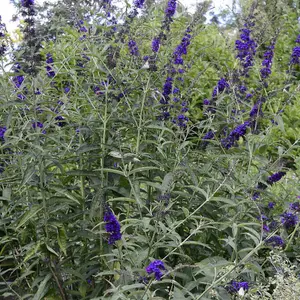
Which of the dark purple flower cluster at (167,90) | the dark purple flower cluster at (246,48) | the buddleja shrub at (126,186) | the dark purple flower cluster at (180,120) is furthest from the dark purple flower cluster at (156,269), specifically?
the dark purple flower cluster at (246,48)

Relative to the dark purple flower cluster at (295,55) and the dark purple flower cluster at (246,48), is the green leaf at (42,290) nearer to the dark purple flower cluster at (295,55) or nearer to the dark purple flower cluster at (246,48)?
the dark purple flower cluster at (246,48)

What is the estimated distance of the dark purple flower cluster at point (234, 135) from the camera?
11.7ft

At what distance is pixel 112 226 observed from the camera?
263cm

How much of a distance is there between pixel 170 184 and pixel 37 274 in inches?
45.5

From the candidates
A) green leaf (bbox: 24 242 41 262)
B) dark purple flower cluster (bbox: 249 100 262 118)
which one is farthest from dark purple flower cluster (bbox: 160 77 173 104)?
green leaf (bbox: 24 242 41 262)

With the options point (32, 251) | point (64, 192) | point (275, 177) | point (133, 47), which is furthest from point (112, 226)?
point (133, 47)

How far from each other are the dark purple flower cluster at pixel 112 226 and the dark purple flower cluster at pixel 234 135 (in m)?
1.24

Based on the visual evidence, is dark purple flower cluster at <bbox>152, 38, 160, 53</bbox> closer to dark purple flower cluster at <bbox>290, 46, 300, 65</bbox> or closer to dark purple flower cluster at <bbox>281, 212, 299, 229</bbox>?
dark purple flower cluster at <bbox>290, 46, 300, 65</bbox>

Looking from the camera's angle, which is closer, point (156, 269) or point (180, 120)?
point (156, 269)

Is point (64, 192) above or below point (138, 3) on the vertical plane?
below

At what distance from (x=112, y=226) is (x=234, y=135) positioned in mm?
1291

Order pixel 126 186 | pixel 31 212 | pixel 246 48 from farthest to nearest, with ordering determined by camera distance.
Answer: pixel 246 48, pixel 126 186, pixel 31 212

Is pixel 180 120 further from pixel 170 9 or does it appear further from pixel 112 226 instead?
pixel 112 226

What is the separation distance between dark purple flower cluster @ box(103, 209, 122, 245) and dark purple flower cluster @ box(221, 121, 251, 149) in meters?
1.24
